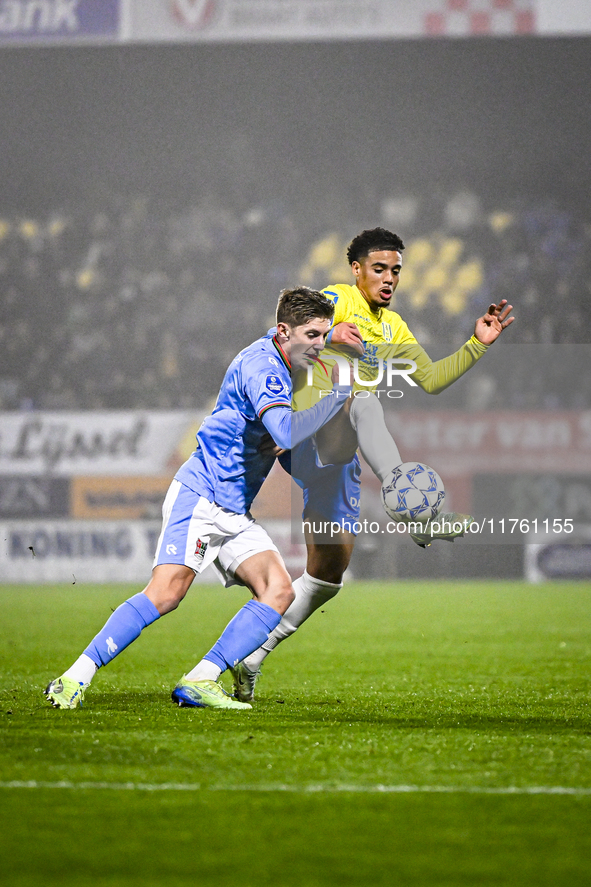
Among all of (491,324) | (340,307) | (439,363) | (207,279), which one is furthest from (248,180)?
(491,324)

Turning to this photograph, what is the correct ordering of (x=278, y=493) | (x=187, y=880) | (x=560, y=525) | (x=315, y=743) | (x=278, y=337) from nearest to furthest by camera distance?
(x=187, y=880)
(x=315, y=743)
(x=278, y=337)
(x=560, y=525)
(x=278, y=493)

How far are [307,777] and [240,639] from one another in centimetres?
144

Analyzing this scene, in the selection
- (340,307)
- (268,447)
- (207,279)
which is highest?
(207,279)

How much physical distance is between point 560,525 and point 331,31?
9.32 m

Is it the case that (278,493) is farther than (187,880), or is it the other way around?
(278,493)

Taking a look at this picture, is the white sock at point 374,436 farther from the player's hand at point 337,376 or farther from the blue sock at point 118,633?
the blue sock at point 118,633

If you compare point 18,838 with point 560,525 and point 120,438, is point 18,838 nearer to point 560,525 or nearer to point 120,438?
point 560,525

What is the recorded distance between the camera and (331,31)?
17.8m

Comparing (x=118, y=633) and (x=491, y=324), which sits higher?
(x=491, y=324)

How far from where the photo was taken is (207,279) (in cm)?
1925

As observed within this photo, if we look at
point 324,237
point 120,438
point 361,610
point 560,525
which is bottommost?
point 361,610

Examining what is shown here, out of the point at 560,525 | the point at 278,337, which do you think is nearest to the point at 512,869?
the point at 278,337

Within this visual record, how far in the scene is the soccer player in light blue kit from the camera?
4266 mm

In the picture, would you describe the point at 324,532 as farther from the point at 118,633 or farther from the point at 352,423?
the point at 118,633
